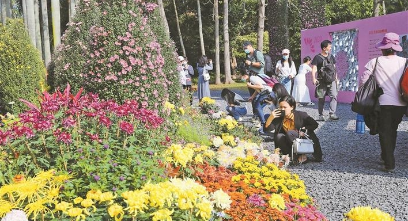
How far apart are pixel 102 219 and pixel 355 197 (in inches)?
127

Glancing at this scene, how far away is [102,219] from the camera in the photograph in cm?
264

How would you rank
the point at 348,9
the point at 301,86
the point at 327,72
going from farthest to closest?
the point at 348,9 < the point at 301,86 < the point at 327,72

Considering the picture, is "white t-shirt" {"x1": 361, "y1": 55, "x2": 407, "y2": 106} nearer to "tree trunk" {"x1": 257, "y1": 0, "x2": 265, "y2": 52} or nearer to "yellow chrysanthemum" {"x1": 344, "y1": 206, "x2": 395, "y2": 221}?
"yellow chrysanthemum" {"x1": 344, "y1": 206, "x2": 395, "y2": 221}

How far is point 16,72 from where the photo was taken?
10070 mm

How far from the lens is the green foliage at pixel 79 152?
3.05 metres

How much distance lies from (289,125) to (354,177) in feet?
3.87

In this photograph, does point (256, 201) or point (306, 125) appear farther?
point (306, 125)

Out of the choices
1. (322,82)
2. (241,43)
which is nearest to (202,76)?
(322,82)

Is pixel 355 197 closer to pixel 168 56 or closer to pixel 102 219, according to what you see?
pixel 102 219

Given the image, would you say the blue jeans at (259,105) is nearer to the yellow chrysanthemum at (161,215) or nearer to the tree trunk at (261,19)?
the yellow chrysanthemum at (161,215)

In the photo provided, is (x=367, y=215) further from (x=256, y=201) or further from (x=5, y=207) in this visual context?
(x=5, y=207)

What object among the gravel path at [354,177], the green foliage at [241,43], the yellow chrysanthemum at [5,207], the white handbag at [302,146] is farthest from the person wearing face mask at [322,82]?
the green foliage at [241,43]

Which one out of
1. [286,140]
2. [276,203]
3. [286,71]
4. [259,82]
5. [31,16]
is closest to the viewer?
[276,203]

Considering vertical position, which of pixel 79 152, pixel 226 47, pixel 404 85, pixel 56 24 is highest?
pixel 56 24
